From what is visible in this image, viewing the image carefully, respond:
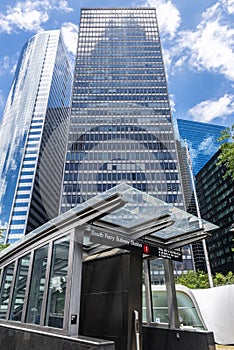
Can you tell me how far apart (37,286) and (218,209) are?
68034 millimetres

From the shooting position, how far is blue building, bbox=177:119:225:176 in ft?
326

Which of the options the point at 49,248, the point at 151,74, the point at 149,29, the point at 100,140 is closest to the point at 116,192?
the point at 49,248

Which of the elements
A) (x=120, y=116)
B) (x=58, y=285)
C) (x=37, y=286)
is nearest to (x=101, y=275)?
(x=58, y=285)

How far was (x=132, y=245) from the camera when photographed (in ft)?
16.2

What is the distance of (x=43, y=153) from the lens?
9044 centimetres

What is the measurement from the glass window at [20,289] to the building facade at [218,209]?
56.0m

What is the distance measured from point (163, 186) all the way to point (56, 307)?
165ft

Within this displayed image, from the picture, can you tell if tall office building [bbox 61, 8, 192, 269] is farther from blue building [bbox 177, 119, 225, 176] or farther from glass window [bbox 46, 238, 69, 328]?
glass window [bbox 46, 238, 69, 328]

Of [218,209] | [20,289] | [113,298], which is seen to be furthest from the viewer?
[218,209]

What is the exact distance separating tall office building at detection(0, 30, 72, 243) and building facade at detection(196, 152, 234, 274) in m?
42.7

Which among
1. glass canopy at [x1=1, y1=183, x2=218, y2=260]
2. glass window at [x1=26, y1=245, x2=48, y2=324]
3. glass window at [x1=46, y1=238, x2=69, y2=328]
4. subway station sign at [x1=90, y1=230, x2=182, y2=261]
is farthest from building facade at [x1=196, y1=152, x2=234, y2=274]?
glass window at [x1=46, y1=238, x2=69, y2=328]

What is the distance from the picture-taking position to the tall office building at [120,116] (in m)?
53.9

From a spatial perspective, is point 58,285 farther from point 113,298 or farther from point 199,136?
point 199,136

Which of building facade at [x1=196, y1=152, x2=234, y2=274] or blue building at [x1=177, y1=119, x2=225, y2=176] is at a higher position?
blue building at [x1=177, y1=119, x2=225, y2=176]
